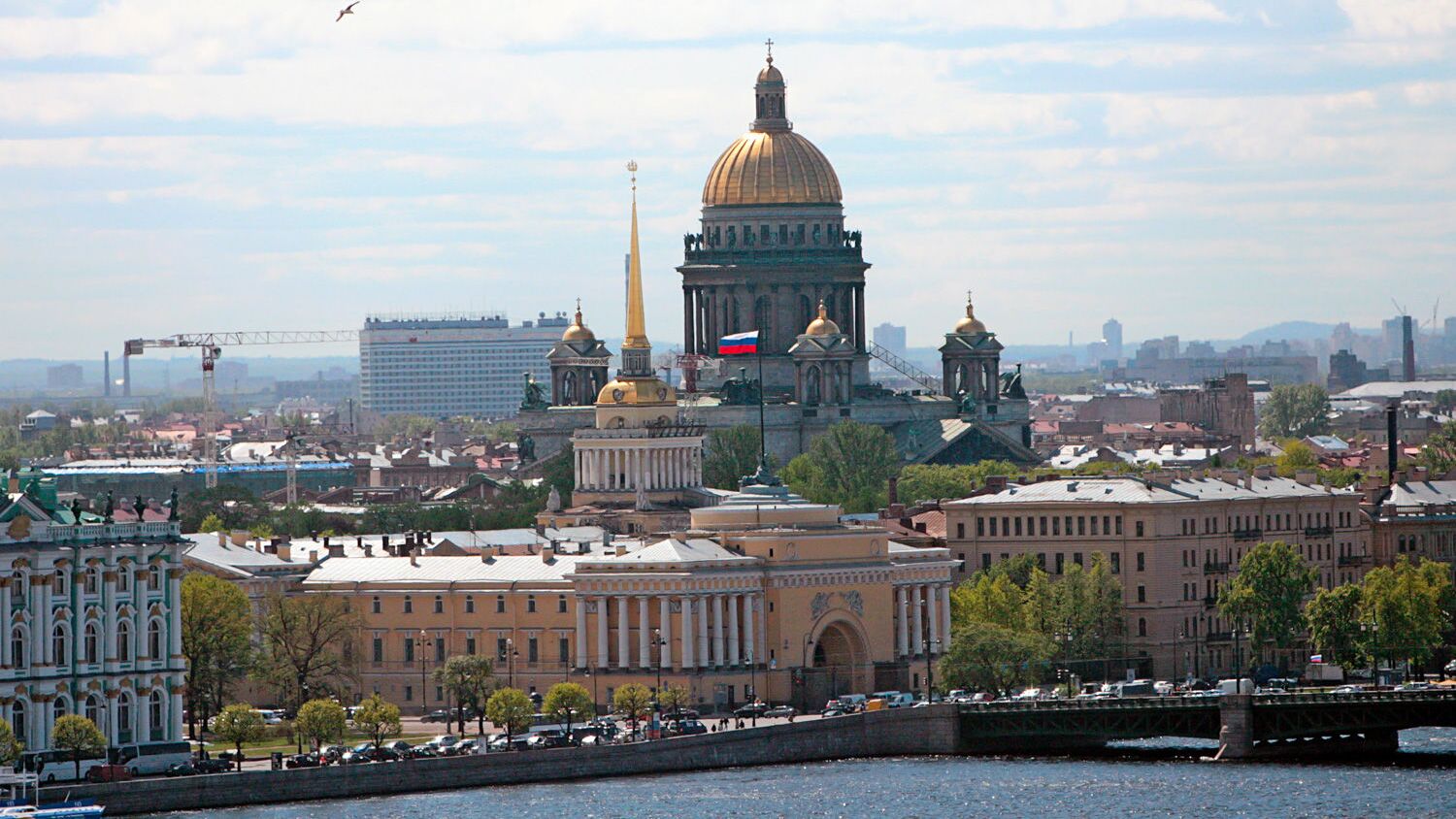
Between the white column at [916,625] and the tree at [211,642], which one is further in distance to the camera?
the white column at [916,625]

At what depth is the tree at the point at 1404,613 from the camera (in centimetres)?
11600

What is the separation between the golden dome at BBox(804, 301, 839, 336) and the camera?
17400 cm

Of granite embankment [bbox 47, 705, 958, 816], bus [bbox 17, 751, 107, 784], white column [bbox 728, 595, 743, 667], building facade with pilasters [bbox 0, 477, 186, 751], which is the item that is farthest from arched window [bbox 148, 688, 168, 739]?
white column [bbox 728, 595, 743, 667]

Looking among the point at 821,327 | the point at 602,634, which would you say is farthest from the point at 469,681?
the point at 821,327

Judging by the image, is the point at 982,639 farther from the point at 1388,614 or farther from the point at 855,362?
the point at 855,362

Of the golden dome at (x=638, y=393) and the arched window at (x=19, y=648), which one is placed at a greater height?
the golden dome at (x=638, y=393)

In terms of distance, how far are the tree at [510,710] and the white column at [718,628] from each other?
35.9 ft

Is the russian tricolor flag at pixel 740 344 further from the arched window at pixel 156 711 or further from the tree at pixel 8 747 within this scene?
the tree at pixel 8 747

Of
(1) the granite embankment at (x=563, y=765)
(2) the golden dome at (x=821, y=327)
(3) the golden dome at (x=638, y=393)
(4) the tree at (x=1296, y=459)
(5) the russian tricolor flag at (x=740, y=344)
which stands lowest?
(1) the granite embankment at (x=563, y=765)

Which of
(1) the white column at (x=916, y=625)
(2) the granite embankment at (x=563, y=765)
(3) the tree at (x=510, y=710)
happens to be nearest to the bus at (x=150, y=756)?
(2) the granite embankment at (x=563, y=765)

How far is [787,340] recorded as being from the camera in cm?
18200

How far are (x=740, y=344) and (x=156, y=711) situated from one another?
86.7 metres

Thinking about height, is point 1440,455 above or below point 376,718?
above

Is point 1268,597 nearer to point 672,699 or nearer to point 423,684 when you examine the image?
point 672,699
